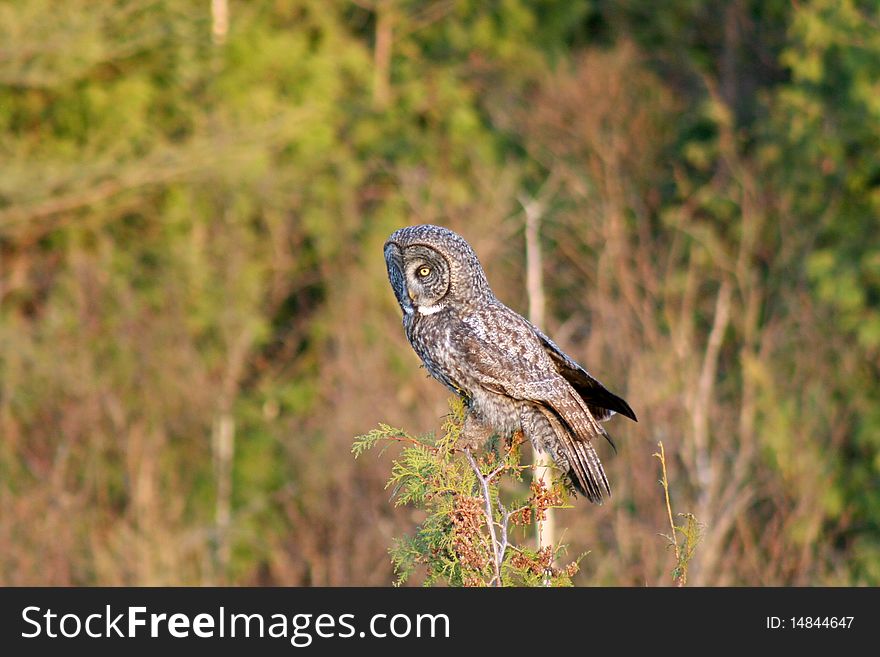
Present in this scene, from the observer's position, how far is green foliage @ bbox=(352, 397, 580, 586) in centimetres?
439

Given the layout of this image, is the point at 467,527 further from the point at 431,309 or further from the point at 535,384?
the point at 431,309

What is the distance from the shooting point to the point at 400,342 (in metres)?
15.4

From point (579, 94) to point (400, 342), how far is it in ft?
15.1

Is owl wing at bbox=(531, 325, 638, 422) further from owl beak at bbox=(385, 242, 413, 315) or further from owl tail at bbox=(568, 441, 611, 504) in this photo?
owl beak at bbox=(385, 242, 413, 315)

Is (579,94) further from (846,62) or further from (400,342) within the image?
(400,342)

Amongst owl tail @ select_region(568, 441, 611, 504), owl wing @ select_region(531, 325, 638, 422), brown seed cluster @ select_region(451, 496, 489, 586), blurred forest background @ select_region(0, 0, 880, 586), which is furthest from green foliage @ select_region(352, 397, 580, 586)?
blurred forest background @ select_region(0, 0, 880, 586)

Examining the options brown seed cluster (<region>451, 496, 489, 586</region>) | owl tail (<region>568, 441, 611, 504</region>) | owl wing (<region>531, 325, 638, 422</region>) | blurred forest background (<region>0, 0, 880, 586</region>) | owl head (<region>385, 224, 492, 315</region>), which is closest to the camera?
brown seed cluster (<region>451, 496, 489, 586</region>)

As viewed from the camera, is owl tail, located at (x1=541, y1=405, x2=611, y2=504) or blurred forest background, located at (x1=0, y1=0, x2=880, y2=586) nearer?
owl tail, located at (x1=541, y1=405, x2=611, y2=504)

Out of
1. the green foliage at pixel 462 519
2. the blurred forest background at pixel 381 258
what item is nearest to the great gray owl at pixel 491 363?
the green foliage at pixel 462 519

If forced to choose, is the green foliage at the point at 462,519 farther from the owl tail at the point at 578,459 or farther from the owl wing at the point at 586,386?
the owl wing at the point at 586,386

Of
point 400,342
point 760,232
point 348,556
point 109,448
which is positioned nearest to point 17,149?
point 109,448

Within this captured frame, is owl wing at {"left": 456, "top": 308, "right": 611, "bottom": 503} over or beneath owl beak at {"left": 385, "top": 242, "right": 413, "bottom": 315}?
beneath

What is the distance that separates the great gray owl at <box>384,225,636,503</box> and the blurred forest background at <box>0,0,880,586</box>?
276 inches

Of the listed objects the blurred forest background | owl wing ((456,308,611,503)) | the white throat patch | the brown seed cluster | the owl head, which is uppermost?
the blurred forest background
